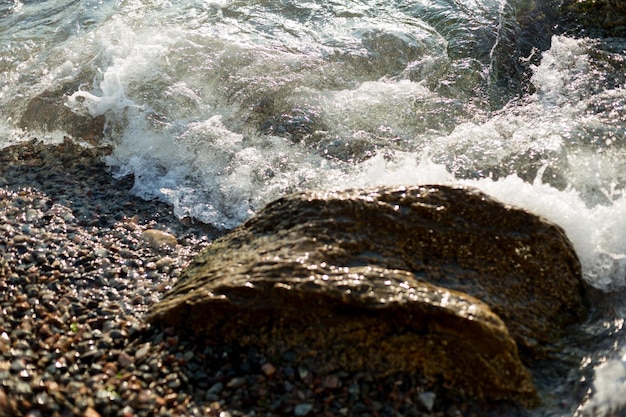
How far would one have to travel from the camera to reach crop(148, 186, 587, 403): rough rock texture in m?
3.64

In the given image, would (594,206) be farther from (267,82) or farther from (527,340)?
(267,82)

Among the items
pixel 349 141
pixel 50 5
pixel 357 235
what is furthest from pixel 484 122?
pixel 50 5

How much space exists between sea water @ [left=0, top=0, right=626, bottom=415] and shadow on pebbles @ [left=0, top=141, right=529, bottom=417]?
3.92ft

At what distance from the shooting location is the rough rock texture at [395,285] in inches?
143

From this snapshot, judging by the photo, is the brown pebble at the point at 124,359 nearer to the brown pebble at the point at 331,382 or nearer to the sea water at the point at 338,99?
the brown pebble at the point at 331,382

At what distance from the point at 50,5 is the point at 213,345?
8.43 metres

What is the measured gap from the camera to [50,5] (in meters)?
10.2

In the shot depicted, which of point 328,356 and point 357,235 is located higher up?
point 357,235

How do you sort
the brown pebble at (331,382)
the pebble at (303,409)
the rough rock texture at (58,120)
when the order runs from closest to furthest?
the pebble at (303,409) → the brown pebble at (331,382) → the rough rock texture at (58,120)

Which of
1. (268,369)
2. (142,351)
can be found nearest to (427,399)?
(268,369)

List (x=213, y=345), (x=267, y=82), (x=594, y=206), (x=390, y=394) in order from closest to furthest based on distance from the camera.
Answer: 1. (x=390, y=394)
2. (x=213, y=345)
3. (x=594, y=206)
4. (x=267, y=82)

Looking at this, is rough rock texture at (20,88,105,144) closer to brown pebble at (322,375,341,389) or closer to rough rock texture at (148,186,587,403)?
rough rock texture at (148,186,587,403)

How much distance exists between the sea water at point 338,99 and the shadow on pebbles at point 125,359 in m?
1.20

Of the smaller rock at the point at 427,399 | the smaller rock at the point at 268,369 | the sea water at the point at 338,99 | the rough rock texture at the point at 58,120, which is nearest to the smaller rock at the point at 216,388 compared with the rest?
the smaller rock at the point at 268,369
